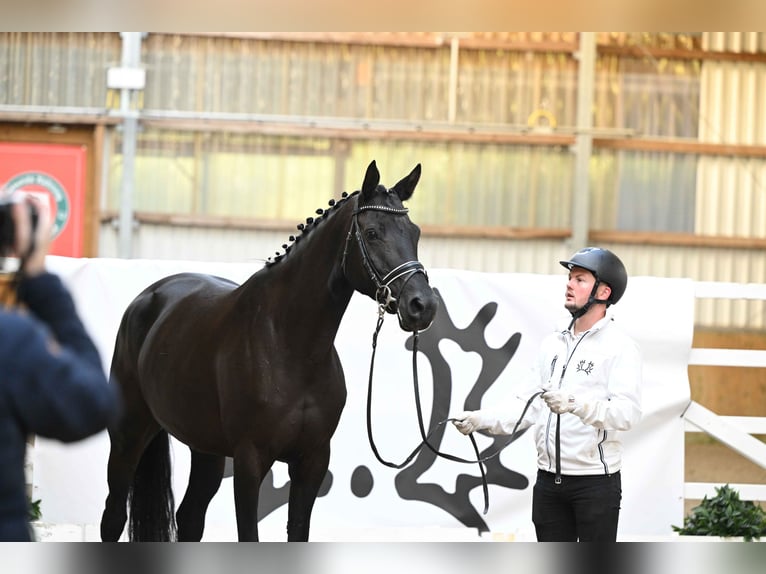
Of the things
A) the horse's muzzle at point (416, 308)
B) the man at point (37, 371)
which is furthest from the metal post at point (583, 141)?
the man at point (37, 371)

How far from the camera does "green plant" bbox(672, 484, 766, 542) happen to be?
457cm

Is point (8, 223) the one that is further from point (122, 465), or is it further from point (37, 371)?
point (122, 465)

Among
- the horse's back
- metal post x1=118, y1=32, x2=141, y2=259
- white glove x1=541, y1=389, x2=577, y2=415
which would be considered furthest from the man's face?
metal post x1=118, y1=32, x2=141, y2=259

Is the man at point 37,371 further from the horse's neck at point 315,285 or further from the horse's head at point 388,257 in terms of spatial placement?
the horse's neck at point 315,285

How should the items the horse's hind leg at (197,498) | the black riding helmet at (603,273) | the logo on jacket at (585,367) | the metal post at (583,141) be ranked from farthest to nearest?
1. the metal post at (583,141)
2. the horse's hind leg at (197,498)
3. the black riding helmet at (603,273)
4. the logo on jacket at (585,367)

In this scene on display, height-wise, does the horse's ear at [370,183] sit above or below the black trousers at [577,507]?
above

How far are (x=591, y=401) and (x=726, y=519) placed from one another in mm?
2087

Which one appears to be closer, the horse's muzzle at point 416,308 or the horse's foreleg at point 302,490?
the horse's muzzle at point 416,308

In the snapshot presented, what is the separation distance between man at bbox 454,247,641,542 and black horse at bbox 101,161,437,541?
46 centimetres

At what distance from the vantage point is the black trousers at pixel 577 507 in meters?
3.03

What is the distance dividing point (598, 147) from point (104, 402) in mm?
10299

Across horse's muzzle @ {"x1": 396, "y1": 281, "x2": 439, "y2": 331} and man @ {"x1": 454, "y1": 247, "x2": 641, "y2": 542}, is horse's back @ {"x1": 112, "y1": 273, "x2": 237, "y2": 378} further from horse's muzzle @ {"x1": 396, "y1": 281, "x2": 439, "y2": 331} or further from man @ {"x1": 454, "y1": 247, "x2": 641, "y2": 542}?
man @ {"x1": 454, "y1": 247, "x2": 641, "y2": 542}

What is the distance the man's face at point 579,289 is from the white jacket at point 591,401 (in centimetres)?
8

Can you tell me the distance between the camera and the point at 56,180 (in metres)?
10.6
